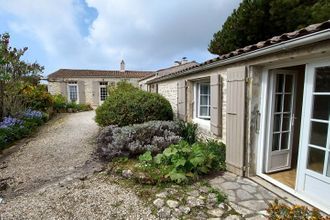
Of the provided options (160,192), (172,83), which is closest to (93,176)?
(160,192)

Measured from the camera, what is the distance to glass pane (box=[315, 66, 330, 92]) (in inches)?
104

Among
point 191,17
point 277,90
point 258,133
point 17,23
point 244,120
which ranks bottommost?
point 258,133

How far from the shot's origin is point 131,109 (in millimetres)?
6879

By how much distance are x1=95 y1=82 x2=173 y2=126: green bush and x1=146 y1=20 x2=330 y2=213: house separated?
7.43ft

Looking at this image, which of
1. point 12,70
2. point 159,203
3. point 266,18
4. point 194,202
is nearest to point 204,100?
point 194,202

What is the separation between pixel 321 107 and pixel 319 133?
35cm

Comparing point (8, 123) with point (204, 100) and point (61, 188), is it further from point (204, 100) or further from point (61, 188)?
point (204, 100)

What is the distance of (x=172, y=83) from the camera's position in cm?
845

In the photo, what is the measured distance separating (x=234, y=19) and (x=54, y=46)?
8318 millimetres

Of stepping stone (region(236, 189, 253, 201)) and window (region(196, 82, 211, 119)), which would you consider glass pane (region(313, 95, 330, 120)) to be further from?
window (region(196, 82, 211, 119))

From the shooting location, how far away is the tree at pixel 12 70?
24.8ft

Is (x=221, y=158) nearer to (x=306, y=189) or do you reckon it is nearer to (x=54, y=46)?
(x=306, y=189)

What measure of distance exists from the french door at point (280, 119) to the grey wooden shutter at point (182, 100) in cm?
330

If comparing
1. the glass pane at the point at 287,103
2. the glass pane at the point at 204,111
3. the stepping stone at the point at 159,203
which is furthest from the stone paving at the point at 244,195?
the glass pane at the point at 204,111
